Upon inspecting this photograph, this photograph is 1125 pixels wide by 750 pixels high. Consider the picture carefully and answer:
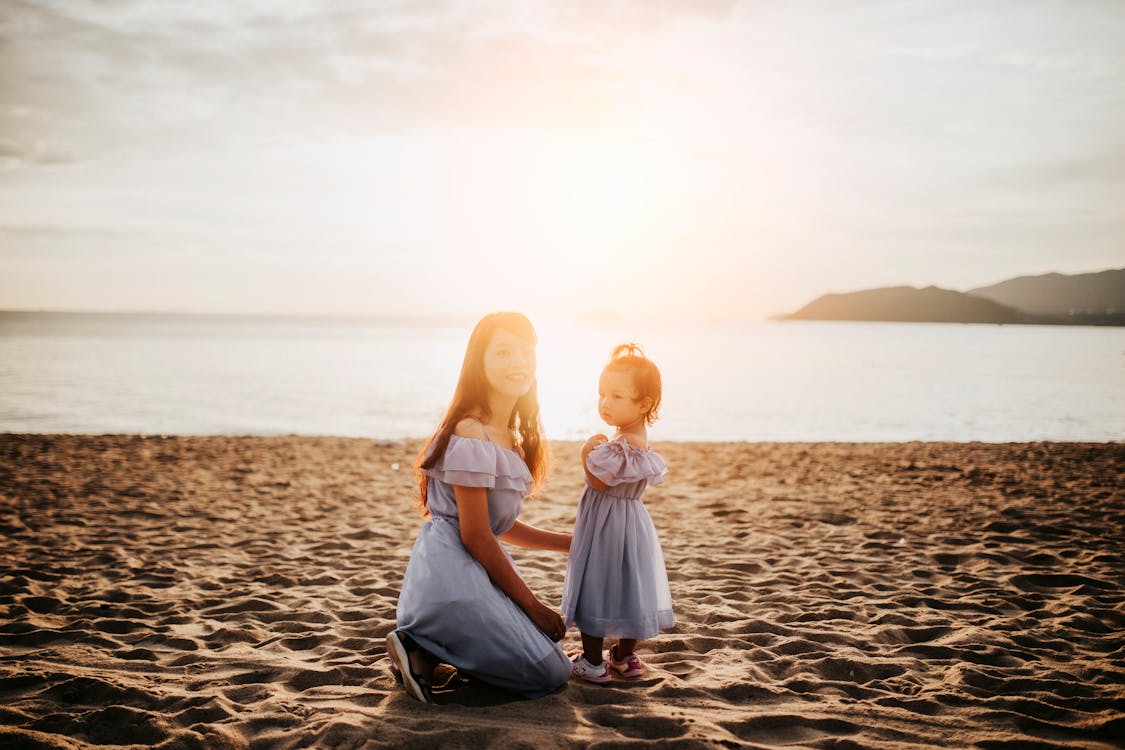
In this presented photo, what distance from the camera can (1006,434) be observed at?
16312mm

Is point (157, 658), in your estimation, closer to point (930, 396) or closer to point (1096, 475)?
point (1096, 475)

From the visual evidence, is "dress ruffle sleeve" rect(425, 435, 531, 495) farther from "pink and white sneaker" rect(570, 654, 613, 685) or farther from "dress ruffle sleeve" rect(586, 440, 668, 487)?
"pink and white sneaker" rect(570, 654, 613, 685)

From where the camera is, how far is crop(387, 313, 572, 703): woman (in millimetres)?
3186

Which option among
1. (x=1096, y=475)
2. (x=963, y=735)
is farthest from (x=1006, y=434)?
(x=963, y=735)

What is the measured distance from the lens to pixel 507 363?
3400 millimetres

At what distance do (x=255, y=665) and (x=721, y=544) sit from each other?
4159mm

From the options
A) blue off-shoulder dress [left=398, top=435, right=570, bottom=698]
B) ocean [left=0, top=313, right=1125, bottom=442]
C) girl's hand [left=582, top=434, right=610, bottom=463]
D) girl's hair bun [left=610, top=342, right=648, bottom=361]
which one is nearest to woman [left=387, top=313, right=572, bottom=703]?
blue off-shoulder dress [left=398, top=435, right=570, bottom=698]

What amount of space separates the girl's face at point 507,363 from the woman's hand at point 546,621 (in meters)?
1.03

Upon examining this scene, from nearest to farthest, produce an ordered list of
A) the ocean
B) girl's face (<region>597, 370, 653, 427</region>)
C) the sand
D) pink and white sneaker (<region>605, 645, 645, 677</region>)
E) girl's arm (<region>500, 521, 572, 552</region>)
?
the sand → girl's face (<region>597, 370, 653, 427</region>) → pink and white sneaker (<region>605, 645, 645, 677</region>) → girl's arm (<region>500, 521, 572, 552</region>) → the ocean

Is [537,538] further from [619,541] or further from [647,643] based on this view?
[647,643]

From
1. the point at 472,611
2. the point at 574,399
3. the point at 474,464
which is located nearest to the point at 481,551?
the point at 472,611

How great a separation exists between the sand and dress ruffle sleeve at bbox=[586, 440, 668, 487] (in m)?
1.02

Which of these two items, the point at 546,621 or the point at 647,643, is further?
the point at 647,643

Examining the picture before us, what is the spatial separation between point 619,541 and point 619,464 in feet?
1.32
